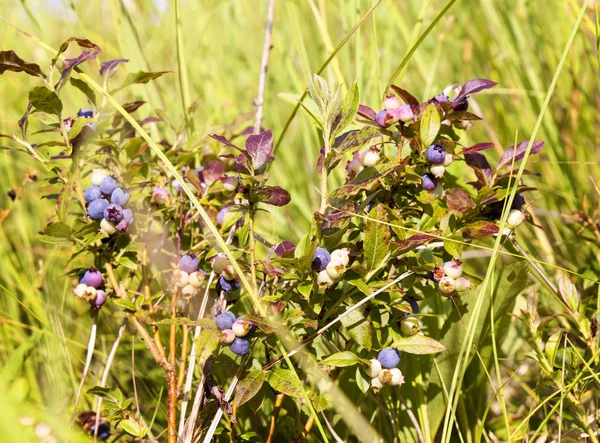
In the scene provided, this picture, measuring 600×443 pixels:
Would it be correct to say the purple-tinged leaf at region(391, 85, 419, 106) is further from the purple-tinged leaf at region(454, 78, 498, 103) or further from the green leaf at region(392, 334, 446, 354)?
the green leaf at region(392, 334, 446, 354)

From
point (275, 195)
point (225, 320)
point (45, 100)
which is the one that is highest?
point (45, 100)

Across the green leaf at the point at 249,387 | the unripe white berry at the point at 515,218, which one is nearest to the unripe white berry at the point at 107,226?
the green leaf at the point at 249,387

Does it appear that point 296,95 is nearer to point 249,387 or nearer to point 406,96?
point 406,96

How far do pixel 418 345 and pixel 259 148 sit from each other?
288 millimetres

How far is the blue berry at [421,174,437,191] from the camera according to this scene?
712mm

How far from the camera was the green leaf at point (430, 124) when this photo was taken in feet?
2.23

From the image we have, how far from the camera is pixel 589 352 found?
0.82 meters

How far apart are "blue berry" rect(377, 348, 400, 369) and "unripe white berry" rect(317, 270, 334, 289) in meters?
0.11

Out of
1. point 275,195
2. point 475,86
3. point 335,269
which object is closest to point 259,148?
point 275,195

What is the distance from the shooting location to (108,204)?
739 mm

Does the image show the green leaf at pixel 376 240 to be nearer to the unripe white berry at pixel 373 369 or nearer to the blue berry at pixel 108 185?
the unripe white berry at pixel 373 369

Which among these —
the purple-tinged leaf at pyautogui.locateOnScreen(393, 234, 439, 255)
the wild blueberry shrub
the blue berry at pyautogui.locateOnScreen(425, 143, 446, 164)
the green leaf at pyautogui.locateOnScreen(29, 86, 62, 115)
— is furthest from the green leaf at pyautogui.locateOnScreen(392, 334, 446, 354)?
the green leaf at pyautogui.locateOnScreen(29, 86, 62, 115)

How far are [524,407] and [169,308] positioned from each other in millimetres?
568

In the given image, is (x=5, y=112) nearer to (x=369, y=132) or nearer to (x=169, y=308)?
(x=169, y=308)
